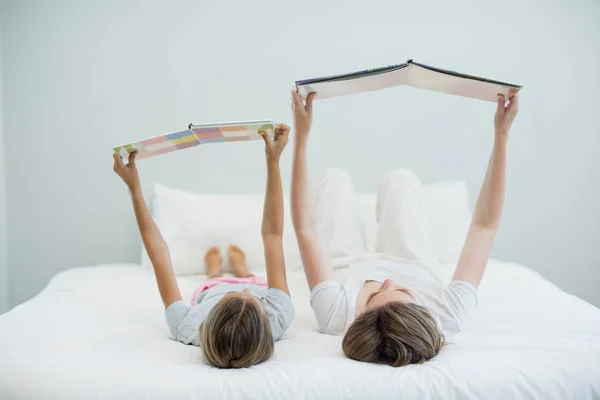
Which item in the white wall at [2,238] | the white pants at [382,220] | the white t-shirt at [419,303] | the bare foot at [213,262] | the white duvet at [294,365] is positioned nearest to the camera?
the white duvet at [294,365]

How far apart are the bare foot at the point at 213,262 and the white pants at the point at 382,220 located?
0.43m

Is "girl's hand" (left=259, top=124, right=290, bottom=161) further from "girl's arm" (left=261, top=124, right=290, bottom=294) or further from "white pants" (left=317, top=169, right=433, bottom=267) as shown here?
"white pants" (left=317, top=169, right=433, bottom=267)

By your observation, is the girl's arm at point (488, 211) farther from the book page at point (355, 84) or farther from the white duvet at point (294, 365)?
the book page at point (355, 84)

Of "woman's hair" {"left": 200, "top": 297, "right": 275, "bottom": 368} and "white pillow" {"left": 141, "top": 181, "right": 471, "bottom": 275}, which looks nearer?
"woman's hair" {"left": 200, "top": 297, "right": 275, "bottom": 368}

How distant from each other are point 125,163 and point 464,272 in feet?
3.07

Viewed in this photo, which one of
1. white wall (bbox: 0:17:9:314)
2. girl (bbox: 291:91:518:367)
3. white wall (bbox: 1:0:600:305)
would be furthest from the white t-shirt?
white wall (bbox: 0:17:9:314)

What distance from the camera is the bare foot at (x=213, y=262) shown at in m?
2.21

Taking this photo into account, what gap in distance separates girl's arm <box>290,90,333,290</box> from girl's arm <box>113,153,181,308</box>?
342mm

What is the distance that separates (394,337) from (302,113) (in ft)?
2.11

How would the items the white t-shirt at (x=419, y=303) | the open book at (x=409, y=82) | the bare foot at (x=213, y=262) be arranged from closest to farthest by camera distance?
the open book at (x=409, y=82)
the white t-shirt at (x=419, y=303)
the bare foot at (x=213, y=262)

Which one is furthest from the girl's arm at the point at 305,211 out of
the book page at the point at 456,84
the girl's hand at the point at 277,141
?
the book page at the point at 456,84

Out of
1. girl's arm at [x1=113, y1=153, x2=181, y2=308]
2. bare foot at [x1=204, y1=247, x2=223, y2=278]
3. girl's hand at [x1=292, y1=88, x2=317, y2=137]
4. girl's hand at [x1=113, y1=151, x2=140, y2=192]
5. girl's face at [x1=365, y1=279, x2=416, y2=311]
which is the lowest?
bare foot at [x1=204, y1=247, x2=223, y2=278]

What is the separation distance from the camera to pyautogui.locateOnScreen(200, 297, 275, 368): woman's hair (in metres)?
1.17

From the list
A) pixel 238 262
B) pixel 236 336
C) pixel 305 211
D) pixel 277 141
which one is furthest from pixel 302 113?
pixel 238 262
